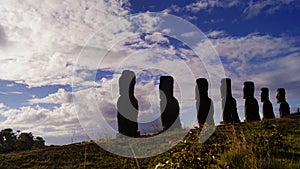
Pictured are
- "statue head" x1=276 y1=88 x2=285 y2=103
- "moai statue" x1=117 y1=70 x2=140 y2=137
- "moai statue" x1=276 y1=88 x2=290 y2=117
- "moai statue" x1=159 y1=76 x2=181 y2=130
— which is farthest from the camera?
"statue head" x1=276 y1=88 x2=285 y2=103

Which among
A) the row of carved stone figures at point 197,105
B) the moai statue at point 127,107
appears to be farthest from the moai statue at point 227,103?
the moai statue at point 127,107

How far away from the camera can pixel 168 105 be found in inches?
1206

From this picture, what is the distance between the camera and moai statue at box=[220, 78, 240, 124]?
3167 centimetres

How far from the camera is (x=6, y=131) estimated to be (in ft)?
108

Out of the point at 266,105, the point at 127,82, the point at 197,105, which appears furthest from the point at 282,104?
the point at 127,82

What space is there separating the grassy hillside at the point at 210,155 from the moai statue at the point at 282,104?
29.4 ft

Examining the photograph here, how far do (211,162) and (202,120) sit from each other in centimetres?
2390

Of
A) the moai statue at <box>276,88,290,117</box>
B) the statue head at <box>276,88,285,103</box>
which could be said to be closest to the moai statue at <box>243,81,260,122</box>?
the moai statue at <box>276,88,290,117</box>

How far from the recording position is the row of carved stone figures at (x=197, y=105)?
28.3 meters

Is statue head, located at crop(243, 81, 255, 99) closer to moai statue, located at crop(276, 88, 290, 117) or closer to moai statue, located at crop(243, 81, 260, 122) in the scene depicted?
moai statue, located at crop(243, 81, 260, 122)

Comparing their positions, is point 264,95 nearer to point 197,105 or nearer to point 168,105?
point 197,105

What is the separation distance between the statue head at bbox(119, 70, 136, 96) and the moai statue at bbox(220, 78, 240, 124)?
7.91m

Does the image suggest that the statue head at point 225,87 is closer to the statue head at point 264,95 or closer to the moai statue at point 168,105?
the statue head at point 264,95

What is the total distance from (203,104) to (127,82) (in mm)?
6631
